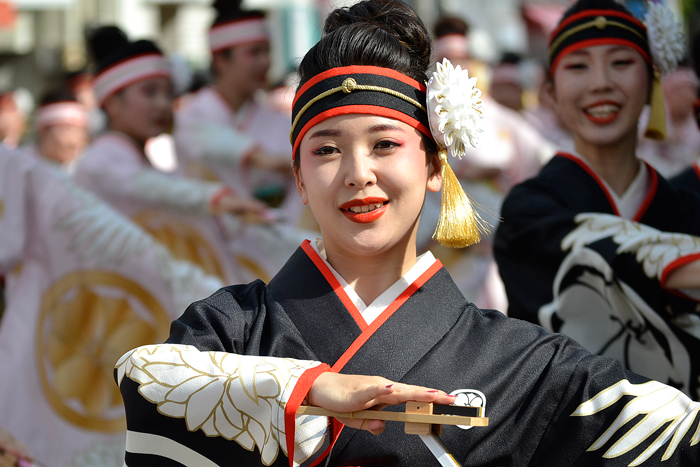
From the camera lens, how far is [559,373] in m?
1.88

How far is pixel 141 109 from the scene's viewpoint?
17.1 ft

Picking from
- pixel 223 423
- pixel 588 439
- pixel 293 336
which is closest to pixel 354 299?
pixel 293 336

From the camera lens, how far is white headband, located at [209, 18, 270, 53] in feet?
19.3

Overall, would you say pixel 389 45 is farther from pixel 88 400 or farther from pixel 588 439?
pixel 88 400

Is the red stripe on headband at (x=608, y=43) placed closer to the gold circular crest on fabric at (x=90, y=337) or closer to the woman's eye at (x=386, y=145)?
the woman's eye at (x=386, y=145)

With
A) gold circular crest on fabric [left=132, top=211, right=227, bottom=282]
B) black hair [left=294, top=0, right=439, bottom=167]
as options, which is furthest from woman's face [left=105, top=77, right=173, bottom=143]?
black hair [left=294, top=0, right=439, bottom=167]

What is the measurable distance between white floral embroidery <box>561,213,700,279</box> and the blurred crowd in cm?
29

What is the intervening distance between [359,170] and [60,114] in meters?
5.53

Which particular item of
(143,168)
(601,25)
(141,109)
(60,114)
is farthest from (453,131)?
(60,114)

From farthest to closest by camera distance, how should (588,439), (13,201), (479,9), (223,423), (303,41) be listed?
(479,9) < (303,41) < (13,201) < (588,439) < (223,423)

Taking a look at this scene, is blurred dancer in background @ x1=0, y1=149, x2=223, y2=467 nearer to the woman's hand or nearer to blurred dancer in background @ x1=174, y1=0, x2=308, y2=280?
blurred dancer in background @ x1=174, y1=0, x2=308, y2=280

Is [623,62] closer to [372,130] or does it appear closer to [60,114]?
[372,130]

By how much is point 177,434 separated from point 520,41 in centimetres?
1897

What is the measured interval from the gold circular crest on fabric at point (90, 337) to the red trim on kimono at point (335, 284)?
7.83 ft
